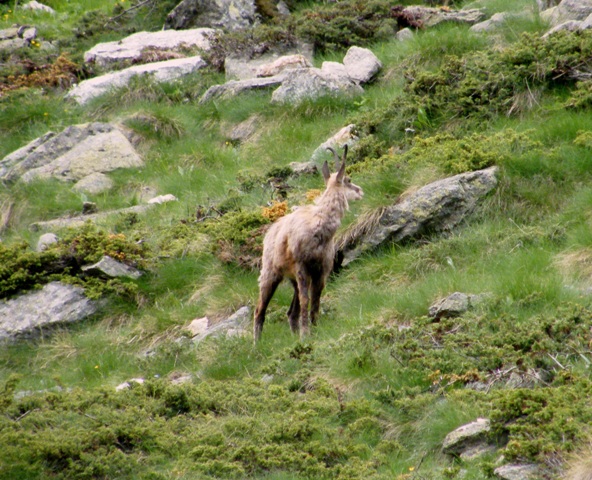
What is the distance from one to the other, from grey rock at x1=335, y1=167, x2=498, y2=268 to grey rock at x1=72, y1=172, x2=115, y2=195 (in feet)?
18.7

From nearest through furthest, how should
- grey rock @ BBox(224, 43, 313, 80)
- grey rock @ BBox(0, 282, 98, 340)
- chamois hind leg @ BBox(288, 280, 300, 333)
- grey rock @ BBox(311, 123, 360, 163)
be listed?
chamois hind leg @ BBox(288, 280, 300, 333)
grey rock @ BBox(0, 282, 98, 340)
grey rock @ BBox(311, 123, 360, 163)
grey rock @ BBox(224, 43, 313, 80)

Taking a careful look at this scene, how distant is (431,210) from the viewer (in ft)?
37.3

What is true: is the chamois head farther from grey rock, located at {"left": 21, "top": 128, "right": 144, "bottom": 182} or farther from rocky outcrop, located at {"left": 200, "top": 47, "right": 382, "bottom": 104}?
grey rock, located at {"left": 21, "top": 128, "right": 144, "bottom": 182}

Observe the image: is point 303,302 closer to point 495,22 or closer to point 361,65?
point 361,65

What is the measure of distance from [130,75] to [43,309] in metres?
7.81

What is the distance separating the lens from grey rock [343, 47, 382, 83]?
1658 centimetres

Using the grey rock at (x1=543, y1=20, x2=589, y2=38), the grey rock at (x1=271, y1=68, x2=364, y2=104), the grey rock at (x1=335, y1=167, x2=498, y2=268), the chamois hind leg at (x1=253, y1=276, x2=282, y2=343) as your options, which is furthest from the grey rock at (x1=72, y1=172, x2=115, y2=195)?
the grey rock at (x1=543, y1=20, x2=589, y2=38)

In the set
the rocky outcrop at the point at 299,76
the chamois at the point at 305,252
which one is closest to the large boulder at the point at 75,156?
the rocky outcrop at the point at 299,76

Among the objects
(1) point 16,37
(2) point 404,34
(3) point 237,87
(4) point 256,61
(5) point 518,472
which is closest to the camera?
(5) point 518,472

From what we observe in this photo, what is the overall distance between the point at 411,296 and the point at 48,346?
4.88m

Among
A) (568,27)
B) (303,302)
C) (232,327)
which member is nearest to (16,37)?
(568,27)

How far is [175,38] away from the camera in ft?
66.7

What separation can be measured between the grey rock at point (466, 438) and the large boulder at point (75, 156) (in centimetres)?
1032

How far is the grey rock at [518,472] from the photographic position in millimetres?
6105
